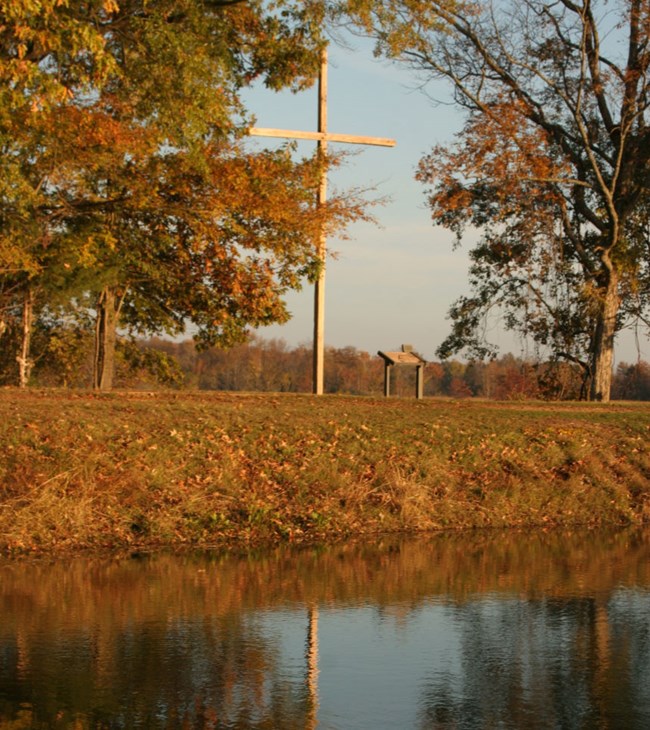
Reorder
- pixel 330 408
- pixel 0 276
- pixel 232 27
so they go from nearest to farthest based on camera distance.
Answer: pixel 330 408
pixel 232 27
pixel 0 276

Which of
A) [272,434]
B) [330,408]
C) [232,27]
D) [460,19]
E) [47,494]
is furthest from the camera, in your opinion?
[460,19]

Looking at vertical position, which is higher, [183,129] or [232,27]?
[232,27]

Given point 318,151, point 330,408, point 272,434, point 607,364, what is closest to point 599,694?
point 272,434

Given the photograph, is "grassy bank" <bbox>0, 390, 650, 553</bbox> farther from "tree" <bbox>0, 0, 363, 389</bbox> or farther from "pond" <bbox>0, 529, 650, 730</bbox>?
"tree" <bbox>0, 0, 363, 389</bbox>

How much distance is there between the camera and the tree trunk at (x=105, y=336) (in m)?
31.1

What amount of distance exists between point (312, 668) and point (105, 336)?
23857 mm

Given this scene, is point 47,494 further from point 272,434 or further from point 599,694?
point 599,694

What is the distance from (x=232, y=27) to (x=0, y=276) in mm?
8454

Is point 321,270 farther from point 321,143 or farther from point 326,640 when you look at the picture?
point 326,640

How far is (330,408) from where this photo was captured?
2120cm

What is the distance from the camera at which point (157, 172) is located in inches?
1036

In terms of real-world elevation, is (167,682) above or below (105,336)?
below

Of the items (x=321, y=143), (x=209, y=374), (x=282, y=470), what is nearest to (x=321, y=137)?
(x=321, y=143)

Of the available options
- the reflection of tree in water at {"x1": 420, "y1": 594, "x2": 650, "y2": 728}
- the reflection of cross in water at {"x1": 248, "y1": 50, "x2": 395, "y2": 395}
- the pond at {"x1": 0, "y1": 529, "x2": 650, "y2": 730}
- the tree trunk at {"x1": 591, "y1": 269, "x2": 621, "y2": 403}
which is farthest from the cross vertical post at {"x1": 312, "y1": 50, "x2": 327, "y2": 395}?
the reflection of tree in water at {"x1": 420, "y1": 594, "x2": 650, "y2": 728}
